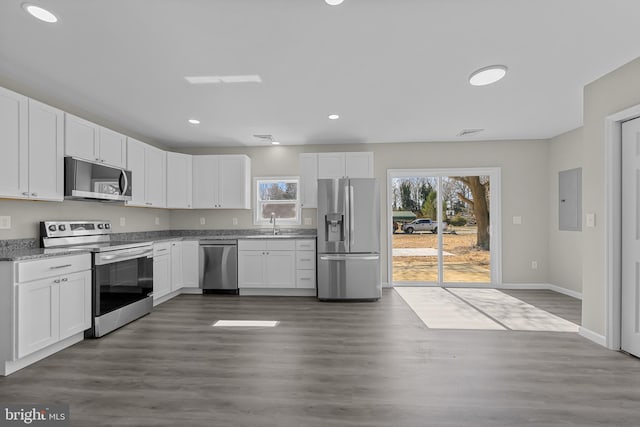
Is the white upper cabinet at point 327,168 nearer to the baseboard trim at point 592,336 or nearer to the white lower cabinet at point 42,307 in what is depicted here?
the white lower cabinet at point 42,307

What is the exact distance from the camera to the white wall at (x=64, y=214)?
2.84 meters

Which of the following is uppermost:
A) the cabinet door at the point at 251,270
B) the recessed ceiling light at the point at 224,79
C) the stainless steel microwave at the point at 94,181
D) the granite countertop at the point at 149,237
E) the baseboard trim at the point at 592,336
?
the recessed ceiling light at the point at 224,79

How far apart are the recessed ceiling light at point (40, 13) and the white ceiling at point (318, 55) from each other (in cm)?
5

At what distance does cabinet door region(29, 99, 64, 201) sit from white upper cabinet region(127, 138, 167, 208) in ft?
3.31

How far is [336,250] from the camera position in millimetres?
4488

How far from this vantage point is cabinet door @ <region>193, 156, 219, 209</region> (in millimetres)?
5086

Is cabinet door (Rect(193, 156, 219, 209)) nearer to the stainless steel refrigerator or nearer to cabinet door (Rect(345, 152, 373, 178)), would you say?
the stainless steel refrigerator

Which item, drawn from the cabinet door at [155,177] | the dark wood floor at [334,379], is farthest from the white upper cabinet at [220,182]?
the dark wood floor at [334,379]

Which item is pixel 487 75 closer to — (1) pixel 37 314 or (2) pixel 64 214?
(1) pixel 37 314

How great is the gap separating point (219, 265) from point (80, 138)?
2438mm

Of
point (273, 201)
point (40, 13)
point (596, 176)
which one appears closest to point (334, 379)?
point (596, 176)

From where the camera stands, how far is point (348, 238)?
176 inches

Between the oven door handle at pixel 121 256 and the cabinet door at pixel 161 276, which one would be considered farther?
the cabinet door at pixel 161 276

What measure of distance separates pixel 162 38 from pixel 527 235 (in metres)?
5.70
